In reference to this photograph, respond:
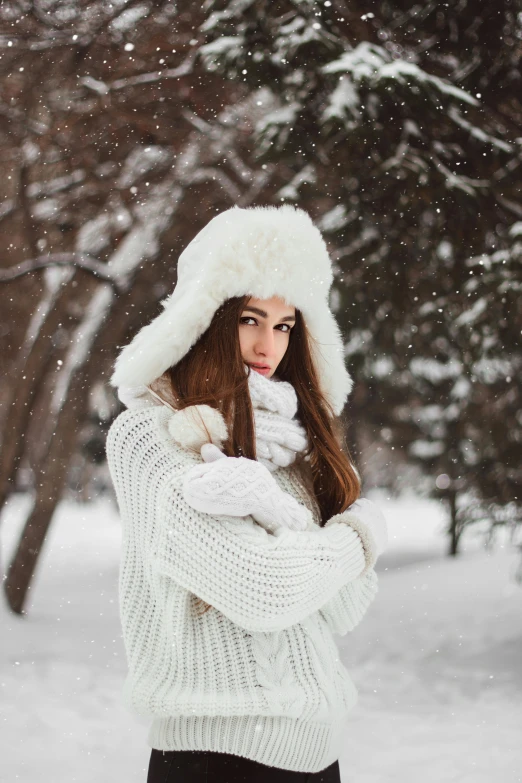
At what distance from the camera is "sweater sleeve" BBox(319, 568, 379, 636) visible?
6.23 ft

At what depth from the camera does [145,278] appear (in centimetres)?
721

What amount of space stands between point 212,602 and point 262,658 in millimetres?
209

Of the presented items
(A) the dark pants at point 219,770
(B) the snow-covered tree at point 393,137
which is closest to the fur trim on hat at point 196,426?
(A) the dark pants at point 219,770

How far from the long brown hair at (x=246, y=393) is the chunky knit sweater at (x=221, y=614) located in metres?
0.11

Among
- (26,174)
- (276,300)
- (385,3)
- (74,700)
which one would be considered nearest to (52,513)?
(74,700)

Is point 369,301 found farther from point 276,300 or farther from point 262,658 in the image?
point 262,658

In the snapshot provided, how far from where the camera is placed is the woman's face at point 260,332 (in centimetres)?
195

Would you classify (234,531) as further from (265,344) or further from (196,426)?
(265,344)

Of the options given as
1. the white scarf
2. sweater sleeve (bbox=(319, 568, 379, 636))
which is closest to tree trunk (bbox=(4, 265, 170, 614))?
the white scarf

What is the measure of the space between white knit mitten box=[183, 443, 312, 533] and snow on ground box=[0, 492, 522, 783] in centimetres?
114

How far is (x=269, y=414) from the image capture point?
1.93 m

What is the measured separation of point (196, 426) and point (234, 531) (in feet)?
0.81

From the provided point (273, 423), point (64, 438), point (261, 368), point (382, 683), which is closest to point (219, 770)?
point (273, 423)

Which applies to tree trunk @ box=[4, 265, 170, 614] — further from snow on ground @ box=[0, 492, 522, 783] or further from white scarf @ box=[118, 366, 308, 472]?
white scarf @ box=[118, 366, 308, 472]
